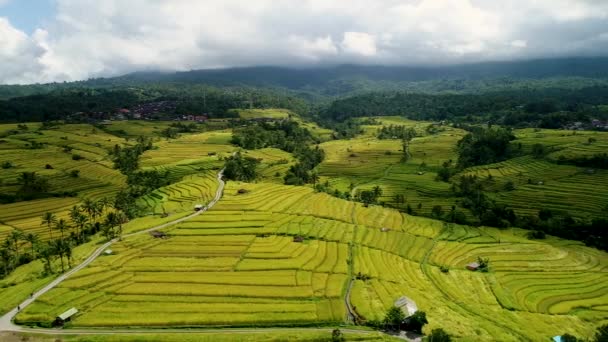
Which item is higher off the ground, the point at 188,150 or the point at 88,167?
the point at 188,150

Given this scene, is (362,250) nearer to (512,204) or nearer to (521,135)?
(512,204)

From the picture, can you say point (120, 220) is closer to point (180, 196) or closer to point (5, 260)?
point (5, 260)

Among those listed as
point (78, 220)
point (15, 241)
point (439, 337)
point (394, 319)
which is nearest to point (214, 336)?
point (394, 319)

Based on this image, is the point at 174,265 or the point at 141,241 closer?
the point at 174,265

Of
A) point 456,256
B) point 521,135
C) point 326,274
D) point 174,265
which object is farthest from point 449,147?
point 174,265

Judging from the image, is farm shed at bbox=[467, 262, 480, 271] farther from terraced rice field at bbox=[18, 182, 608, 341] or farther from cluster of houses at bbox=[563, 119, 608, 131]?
cluster of houses at bbox=[563, 119, 608, 131]

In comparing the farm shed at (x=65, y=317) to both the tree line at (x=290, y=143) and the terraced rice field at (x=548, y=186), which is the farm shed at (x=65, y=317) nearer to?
the tree line at (x=290, y=143)
